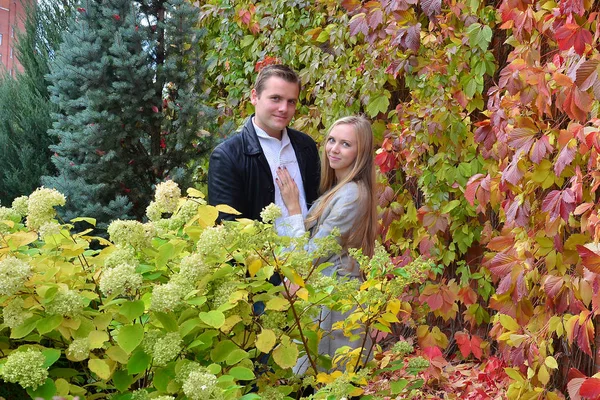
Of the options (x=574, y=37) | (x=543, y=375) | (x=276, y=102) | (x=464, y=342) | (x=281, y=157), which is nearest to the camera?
(x=574, y=37)

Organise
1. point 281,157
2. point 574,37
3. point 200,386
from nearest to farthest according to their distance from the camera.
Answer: point 200,386 → point 574,37 → point 281,157

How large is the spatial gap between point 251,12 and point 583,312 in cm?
345

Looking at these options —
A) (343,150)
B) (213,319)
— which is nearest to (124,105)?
(343,150)

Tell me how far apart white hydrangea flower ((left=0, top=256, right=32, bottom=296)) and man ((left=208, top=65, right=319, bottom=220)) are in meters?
1.39

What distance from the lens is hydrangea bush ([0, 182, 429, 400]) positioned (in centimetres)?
126

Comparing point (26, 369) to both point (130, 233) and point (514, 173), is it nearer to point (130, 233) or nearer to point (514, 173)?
point (130, 233)

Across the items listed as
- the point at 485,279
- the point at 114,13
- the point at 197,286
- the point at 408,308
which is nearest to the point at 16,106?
the point at 114,13

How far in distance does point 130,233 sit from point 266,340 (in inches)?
13.3

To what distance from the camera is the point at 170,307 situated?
126cm

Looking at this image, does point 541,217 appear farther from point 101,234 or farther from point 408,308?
point 101,234

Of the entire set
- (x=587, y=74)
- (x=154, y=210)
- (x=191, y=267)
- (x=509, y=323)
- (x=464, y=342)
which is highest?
(x=587, y=74)

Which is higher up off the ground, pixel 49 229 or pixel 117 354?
pixel 49 229

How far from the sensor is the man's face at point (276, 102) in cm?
275

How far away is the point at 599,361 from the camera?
2.77 meters
